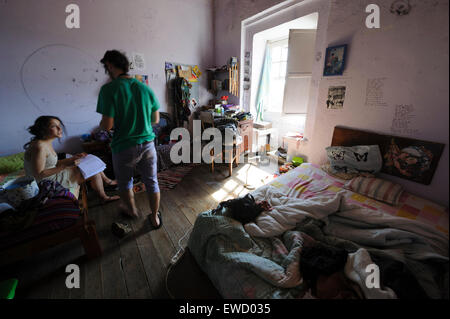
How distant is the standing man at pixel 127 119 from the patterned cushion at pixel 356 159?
5.59ft

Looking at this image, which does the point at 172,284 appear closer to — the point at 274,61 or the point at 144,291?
the point at 144,291

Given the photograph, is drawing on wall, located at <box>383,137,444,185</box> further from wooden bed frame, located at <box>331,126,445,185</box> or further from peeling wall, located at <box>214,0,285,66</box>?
peeling wall, located at <box>214,0,285,66</box>

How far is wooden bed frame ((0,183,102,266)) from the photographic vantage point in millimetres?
1159

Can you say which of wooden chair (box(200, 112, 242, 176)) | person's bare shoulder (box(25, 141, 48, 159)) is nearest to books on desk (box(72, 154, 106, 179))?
person's bare shoulder (box(25, 141, 48, 159))

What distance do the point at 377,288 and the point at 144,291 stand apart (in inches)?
51.6

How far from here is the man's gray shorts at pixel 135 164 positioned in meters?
1.53

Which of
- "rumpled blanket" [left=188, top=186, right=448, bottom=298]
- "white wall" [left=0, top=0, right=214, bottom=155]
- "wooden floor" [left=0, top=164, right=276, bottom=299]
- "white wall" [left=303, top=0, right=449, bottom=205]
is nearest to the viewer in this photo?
"white wall" [left=303, top=0, right=449, bottom=205]

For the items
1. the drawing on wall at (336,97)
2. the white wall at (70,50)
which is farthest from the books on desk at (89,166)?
the drawing on wall at (336,97)

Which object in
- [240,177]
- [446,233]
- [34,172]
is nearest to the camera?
[446,233]

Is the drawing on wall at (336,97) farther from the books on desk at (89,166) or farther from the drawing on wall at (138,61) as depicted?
the drawing on wall at (138,61)

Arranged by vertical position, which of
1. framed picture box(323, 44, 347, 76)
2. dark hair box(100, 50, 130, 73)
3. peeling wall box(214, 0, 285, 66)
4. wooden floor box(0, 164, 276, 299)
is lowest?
wooden floor box(0, 164, 276, 299)
